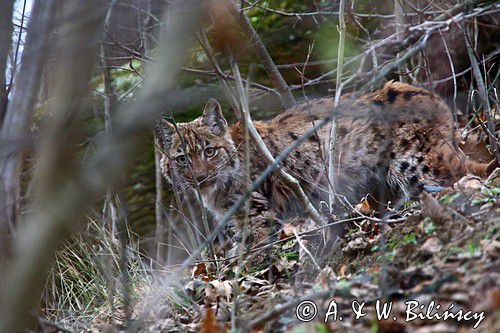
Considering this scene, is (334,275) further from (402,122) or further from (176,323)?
(402,122)

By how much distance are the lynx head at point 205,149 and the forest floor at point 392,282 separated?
215 centimetres

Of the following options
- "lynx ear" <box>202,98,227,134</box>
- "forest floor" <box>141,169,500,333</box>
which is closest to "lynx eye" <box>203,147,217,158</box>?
"lynx ear" <box>202,98,227,134</box>

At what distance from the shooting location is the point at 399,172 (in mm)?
7277

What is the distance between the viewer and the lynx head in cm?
760

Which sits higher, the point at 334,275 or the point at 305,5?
the point at 305,5

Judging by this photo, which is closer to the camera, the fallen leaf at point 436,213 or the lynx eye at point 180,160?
the fallen leaf at point 436,213

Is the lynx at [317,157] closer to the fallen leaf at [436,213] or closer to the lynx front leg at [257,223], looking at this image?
the lynx front leg at [257,223]

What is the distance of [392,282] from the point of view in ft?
12.5

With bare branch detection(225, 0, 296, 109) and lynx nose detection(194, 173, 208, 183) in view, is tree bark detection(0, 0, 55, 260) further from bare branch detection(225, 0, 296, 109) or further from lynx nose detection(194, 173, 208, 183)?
lynx nose detection(194, 173, 208, 183)

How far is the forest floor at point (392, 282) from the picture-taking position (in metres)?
3.37

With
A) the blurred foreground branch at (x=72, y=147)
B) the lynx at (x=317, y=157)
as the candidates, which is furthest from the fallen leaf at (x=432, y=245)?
the lynx at (x=317, y=157)

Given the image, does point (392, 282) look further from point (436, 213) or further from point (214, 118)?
point (214, 118)

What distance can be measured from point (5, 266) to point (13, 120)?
1112 mm

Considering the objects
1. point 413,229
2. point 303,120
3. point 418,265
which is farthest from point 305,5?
point 418,265
